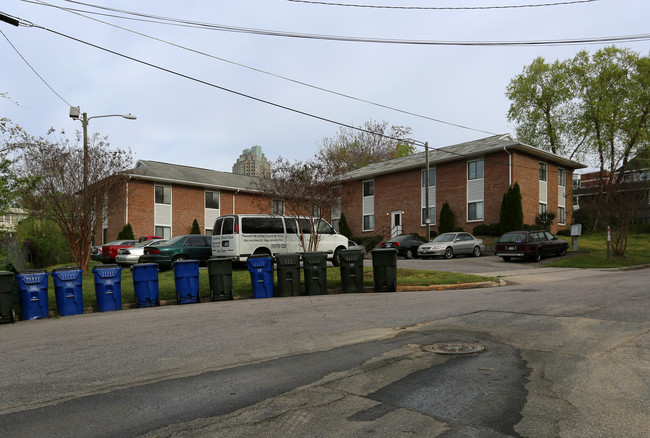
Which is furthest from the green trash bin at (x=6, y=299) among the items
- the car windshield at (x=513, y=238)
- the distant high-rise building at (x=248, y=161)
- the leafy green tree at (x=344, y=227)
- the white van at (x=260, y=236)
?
the distant high-rise building at (x=248, y=161)

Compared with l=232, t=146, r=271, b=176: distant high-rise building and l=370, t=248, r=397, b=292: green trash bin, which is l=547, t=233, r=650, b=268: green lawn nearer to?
l=370, t=248, r=397, b=292: green trash bin

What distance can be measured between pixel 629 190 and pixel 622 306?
17.0 metres

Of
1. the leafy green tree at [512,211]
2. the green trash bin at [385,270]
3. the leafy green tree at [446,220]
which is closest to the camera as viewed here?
the green trash bin at [385,270]

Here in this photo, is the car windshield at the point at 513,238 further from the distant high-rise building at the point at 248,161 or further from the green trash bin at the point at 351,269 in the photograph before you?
the distant high-rise building at the point at 248,161

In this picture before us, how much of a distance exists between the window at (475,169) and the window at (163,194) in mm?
22971

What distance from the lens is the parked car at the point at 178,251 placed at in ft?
61.6

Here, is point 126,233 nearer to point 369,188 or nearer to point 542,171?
point 369,188

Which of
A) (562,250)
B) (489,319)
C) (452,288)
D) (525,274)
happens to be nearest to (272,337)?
(489,319)

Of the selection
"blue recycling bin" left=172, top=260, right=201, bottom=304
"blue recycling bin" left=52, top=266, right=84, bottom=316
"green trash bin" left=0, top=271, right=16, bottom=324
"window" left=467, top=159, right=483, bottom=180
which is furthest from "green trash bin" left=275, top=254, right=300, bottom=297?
"window" left=467, top=159, right=483, bottom=180

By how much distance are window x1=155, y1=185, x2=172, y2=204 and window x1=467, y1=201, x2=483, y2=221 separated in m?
22.9

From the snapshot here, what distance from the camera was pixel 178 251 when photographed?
19.0 metres

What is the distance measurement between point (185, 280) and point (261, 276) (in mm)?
1933

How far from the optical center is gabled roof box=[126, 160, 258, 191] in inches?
1425

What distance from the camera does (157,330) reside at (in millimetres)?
7863
